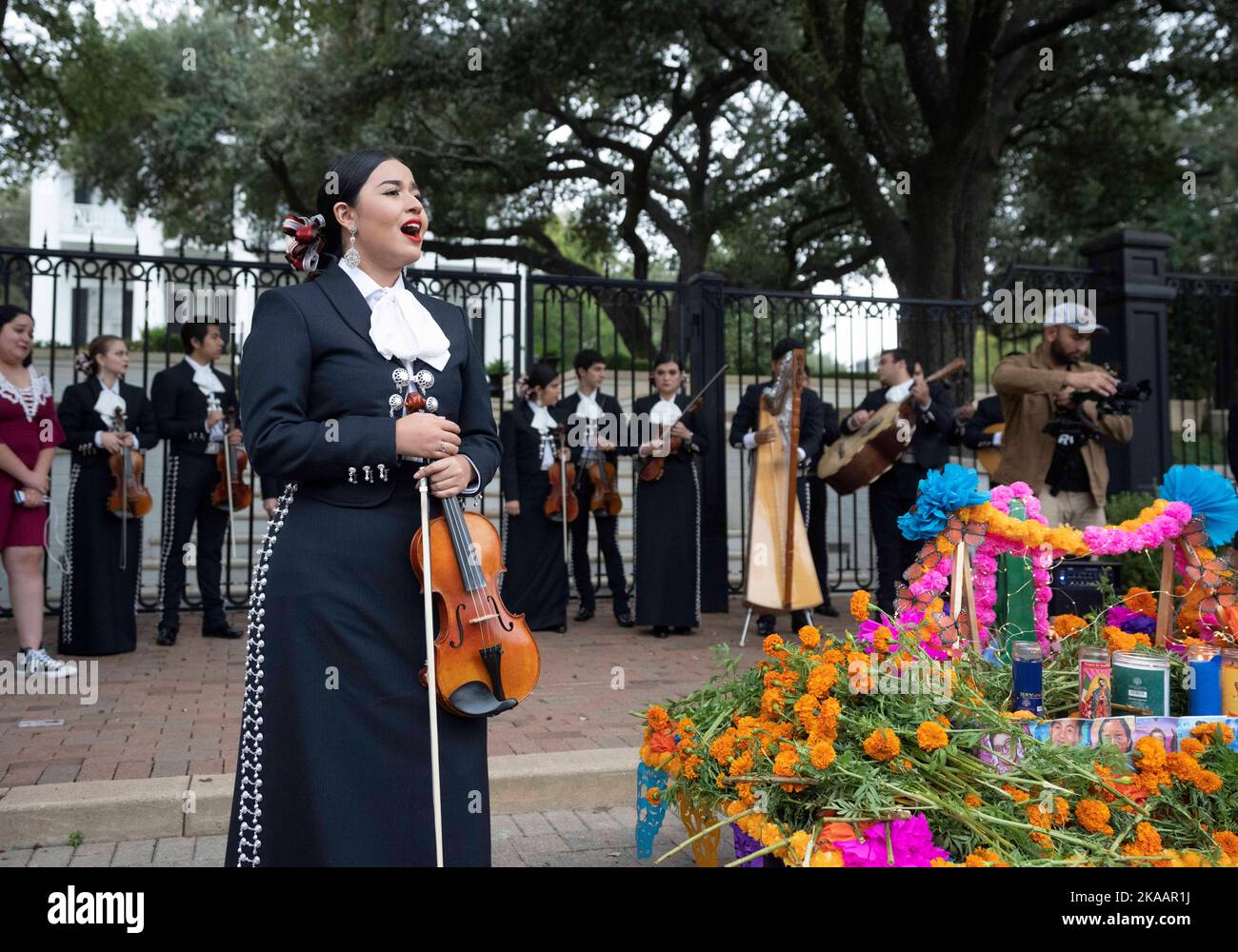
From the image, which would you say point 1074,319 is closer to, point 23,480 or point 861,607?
point 861,607

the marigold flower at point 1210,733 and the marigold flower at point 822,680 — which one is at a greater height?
the marigold flower at point 822,680

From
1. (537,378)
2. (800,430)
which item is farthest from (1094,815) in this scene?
(537,378)

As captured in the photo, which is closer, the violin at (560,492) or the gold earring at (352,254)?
the gold earring at (352,254)

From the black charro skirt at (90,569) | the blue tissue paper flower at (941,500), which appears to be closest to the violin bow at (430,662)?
the blue tissue paper flower at (941,500)

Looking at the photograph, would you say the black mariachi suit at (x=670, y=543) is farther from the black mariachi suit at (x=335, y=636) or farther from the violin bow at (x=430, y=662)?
the violin bow at (x=430, y=662)

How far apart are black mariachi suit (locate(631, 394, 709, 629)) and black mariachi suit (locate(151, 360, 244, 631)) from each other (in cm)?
336

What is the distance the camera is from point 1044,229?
22516mm

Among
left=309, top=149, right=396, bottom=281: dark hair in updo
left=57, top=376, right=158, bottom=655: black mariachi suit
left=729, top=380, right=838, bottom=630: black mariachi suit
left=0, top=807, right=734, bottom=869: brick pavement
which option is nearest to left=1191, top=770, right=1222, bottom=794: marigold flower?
left=0, top=807, right=734, bottom=869: brick pavement

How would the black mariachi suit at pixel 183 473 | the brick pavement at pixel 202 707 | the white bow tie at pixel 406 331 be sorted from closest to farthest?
the white bow tie at pixel 406 331
the brick pavement at pixel 202 707
the black mariachi suit at pixel 183 473

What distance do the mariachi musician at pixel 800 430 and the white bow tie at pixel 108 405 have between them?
467 cm

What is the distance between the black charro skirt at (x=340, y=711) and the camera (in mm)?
2369

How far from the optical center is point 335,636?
238 centimetres

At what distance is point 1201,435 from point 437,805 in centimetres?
1827

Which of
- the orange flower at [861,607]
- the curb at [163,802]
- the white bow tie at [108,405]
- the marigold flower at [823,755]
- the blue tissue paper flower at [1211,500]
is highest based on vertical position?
the white bow tie at [108,405]
